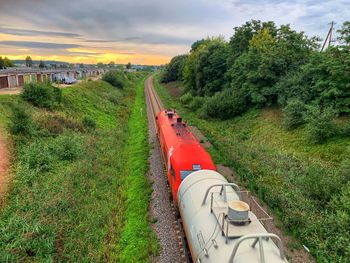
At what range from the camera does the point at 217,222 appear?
7891 millimetres

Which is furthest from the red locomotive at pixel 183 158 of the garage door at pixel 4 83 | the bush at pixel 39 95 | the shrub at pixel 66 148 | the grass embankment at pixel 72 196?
the garage door at pixel 4 83

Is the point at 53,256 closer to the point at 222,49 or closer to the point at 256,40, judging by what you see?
the point at 256,40

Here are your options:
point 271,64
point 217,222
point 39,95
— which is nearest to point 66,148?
point 39,95

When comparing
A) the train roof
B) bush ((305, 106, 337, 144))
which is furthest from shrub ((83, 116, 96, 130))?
bush ((305, 106, 337, 144))

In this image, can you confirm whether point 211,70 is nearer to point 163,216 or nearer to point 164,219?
point 163,216

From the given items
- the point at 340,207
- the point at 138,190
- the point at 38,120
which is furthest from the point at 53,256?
the point at 38,120

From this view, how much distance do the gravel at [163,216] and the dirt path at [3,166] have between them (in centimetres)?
801

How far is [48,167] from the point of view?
57.1 feet

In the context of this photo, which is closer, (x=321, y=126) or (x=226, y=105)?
(x=321, y=126)

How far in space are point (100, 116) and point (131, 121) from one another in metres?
4.79

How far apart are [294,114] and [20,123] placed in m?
23.4

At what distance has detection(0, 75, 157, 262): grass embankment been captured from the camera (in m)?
11.5

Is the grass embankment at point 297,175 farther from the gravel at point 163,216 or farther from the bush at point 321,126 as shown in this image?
the gravel at point 163,216

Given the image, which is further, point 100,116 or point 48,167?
point 100,116
